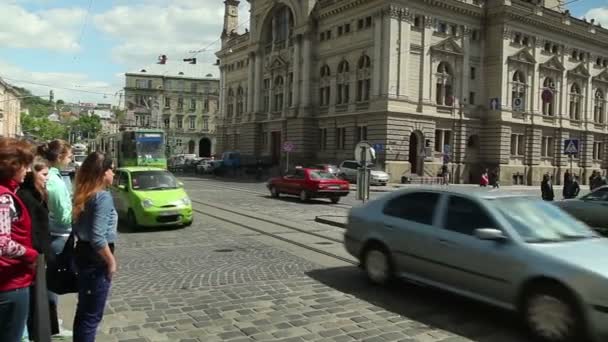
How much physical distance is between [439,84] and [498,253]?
40.5m

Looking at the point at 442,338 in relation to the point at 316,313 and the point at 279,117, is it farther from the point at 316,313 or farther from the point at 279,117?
the point at 279,117

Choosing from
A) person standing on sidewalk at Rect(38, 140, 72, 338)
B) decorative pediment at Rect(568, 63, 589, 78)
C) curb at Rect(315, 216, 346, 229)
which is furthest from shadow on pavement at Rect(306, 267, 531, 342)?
decorative pediment at Rect(568, 63, 589, 78)

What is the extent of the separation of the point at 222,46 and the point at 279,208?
55598mm

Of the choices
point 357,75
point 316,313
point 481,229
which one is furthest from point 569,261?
point 357,75

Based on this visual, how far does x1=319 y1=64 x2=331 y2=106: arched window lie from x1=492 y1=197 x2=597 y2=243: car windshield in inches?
1703

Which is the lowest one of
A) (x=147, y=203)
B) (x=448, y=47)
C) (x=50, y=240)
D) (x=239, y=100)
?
(x=147, y=203)

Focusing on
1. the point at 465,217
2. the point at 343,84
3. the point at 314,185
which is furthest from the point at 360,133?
the point at 465,217

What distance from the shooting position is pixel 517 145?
1870 inches

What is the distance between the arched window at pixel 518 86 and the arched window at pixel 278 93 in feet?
76.1

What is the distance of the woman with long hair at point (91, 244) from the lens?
4148mm

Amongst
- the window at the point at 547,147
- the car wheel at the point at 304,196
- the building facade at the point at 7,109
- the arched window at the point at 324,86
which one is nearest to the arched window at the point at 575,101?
the window at the point at 547,147

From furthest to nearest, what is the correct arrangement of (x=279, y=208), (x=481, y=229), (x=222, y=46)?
(x=222, y=46) → (x=279, y=208) → (x=481, y=229)

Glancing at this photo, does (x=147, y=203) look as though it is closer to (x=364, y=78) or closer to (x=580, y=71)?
(x=364, y=78)

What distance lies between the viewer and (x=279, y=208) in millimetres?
19594
